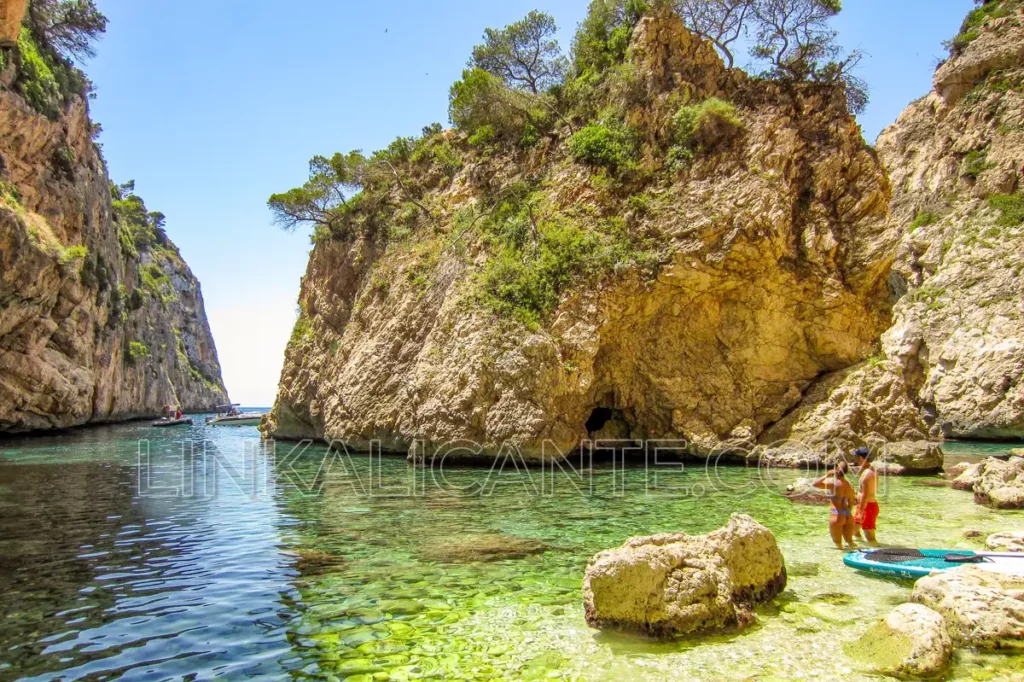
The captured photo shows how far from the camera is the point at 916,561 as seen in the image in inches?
328

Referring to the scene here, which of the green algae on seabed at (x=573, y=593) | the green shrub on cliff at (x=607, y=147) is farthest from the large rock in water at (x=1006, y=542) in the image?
the green shrub on cliff at (x=607, y=147)

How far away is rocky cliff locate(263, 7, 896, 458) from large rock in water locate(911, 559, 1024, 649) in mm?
15277

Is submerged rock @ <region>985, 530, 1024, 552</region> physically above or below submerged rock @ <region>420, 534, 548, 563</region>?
above

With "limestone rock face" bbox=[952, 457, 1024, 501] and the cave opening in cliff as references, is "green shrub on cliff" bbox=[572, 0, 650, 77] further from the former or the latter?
"limestone rock face" bbox=[952, 457, 1024, 501]

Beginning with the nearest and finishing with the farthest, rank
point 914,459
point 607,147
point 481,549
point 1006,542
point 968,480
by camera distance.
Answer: point 1006,542
point 481,549
point 968,480
point 914,459
point 607,147

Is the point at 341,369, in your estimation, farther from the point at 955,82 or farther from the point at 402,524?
the point at 955,82

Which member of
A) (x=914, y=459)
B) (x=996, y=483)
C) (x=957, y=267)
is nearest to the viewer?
(x=996, y=483)

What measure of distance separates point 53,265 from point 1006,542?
40.6 metres

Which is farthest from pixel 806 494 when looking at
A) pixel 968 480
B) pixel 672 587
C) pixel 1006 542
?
pixel 672 587

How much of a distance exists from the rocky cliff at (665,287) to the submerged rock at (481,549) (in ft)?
35.4

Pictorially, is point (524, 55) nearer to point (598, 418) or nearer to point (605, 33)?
point (605, 33)

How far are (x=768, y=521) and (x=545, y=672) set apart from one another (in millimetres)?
8013

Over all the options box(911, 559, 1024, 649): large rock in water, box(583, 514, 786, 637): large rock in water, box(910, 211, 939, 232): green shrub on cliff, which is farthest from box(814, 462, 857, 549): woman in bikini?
box(910, 211, 939, 232): green shrub on cliff

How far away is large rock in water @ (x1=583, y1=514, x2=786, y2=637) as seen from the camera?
6508 millimetres
